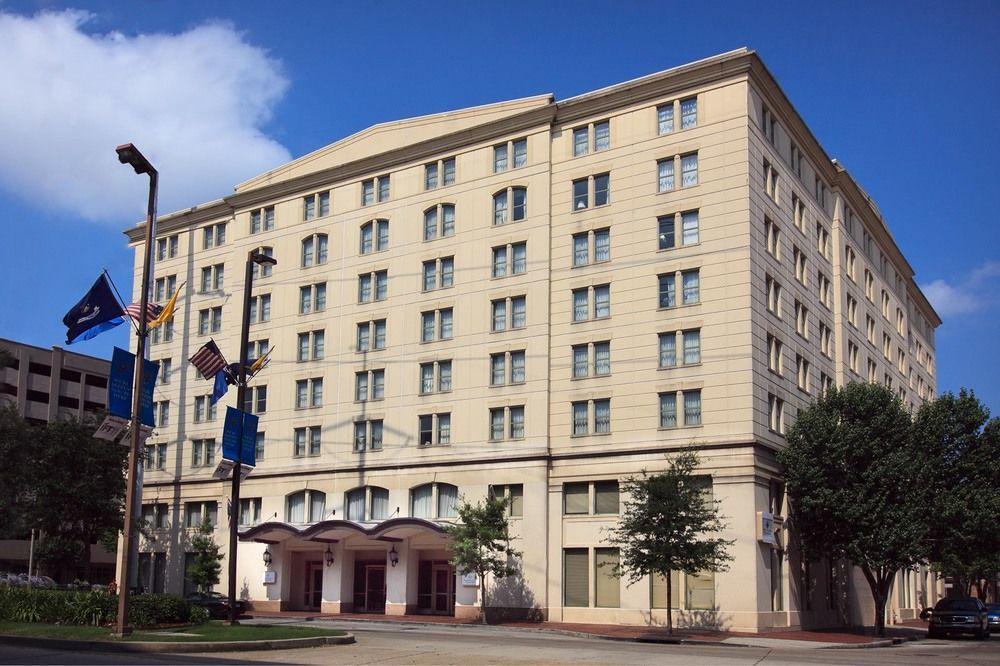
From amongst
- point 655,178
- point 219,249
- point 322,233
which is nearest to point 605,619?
point 655,178

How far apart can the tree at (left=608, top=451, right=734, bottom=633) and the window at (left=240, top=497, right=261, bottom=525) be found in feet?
86.6

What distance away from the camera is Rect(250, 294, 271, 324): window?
206ft

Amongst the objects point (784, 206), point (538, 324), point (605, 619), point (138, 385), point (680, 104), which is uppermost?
point (680, 104)

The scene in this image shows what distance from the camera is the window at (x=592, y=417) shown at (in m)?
48.7

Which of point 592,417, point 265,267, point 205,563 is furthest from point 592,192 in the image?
point 205,563

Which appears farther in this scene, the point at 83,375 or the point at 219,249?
the point at 83,375

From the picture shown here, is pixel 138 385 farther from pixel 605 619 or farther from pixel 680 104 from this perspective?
pixel 680 104

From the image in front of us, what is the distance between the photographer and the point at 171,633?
2656 cm

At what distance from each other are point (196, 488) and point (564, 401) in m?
27.3

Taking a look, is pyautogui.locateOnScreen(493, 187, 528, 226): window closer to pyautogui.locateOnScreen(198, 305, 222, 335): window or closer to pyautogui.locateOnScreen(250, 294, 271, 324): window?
pyautogui.locateOnScreen(250, 294, 271, 324): window

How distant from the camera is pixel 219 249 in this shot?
67.4m

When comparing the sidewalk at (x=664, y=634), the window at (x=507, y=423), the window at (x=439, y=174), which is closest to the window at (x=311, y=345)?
the window at (x=439, y=174)

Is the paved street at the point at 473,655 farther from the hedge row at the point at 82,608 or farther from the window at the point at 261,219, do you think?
the window at the point at 261,219

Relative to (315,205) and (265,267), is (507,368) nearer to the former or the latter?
(315,205)
